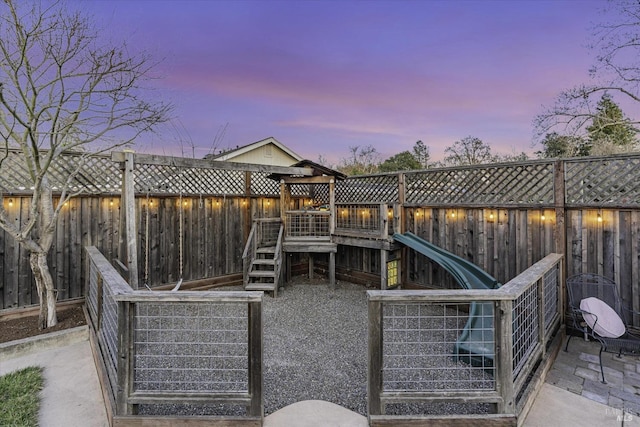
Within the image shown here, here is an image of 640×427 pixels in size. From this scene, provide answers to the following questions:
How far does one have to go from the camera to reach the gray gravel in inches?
110

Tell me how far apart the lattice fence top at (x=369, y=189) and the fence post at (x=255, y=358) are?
4.78m

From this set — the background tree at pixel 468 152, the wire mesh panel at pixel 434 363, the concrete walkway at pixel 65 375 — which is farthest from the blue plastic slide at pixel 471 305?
the background tree at pixel 468 152

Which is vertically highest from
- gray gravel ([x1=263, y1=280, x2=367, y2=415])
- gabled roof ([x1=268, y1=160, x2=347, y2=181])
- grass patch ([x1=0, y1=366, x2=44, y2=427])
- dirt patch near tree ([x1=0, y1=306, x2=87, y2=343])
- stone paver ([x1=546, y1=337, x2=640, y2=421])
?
gabled roof ([x1=268, y1=160, x2=347, y2=181])

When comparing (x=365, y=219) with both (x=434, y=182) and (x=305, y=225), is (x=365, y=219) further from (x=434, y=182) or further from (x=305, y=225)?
(x=434, y=182)

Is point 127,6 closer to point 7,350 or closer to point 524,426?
point 7,350

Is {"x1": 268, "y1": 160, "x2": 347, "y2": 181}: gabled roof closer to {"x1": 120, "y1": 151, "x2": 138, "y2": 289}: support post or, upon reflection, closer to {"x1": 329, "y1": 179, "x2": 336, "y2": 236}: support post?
{"x1": 329, "y1": 179, "x2": 336, "y2": 236}: support post

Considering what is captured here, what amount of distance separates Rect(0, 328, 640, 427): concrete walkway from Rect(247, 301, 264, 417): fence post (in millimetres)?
160

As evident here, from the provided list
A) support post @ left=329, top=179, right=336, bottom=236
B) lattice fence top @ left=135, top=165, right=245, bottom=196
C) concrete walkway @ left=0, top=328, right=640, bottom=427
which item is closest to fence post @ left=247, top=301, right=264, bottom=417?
concrete walkway @ left=0, top=328, right=640, bottom=427

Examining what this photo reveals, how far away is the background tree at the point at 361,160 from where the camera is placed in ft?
61.1

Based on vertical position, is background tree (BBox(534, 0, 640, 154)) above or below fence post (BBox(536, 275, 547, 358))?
above

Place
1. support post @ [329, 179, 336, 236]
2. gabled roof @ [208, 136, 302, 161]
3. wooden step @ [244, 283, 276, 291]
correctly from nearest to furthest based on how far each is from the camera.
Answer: wooden step @ [244, 283, 276, 291] → support post @ [329, 179, 336, 236] → gabled roof @ [208, 136, 302, 161]

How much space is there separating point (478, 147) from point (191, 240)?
47.1ft

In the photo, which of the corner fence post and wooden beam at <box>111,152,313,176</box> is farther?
wooden beam at <box>111,152,313,176</box>

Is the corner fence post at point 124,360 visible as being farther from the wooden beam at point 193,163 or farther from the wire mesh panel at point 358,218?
the wire mesh panel at point 358,218
